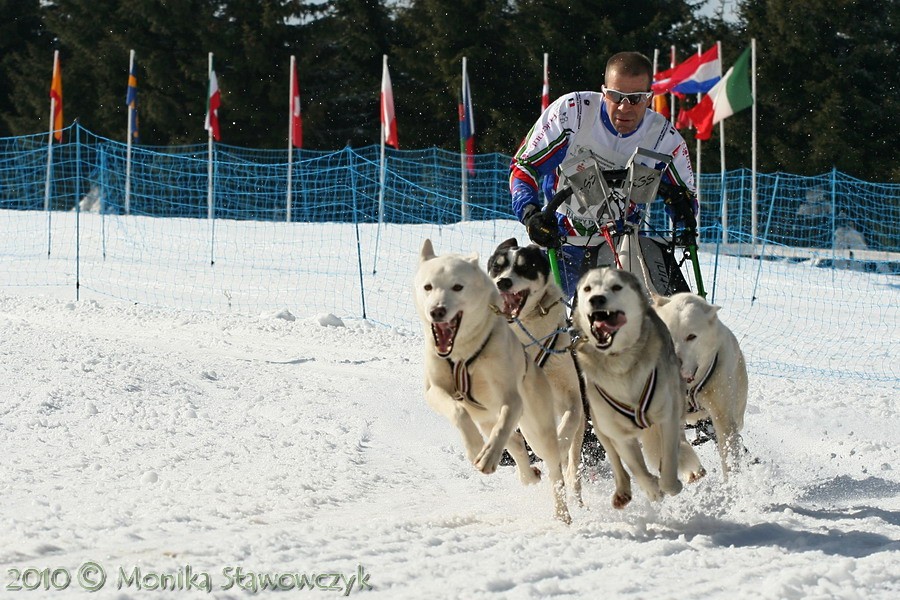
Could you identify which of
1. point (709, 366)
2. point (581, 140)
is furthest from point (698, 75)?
point (709, 366)

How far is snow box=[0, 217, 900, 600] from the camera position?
332cm

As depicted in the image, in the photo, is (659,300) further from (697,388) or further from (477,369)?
(477,369)

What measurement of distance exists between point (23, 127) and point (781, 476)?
97.2ft

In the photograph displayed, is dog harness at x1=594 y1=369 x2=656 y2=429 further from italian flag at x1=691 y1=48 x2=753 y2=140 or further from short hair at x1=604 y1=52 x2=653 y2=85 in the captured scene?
italian flag at x1=691 y1=48 x2=753 y2=140

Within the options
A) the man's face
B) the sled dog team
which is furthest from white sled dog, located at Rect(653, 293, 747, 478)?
the man's face

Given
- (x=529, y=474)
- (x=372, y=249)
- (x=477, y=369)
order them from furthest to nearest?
(x=372, y=249) < (x=529, y=474) < (x=477, y=369)

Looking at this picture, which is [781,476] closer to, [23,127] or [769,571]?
[769,571]

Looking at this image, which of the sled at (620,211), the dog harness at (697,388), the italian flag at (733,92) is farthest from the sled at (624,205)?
the italian flag at (733,92)

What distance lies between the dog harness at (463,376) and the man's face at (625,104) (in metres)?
1.41

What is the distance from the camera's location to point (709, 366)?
491cm

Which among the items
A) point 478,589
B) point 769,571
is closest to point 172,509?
point 478,589

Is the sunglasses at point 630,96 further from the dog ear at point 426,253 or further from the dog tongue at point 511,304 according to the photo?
the dog ear at point 426,253

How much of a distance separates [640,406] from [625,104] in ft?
5.08

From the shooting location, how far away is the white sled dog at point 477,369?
4.00 metres
